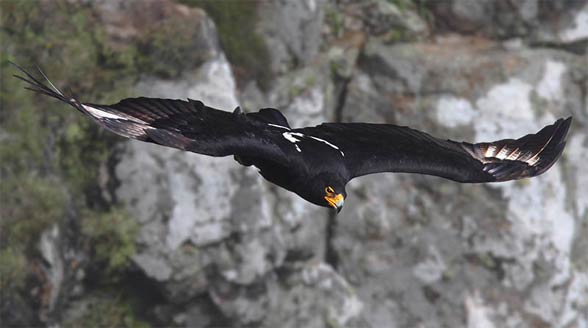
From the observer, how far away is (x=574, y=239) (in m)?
15.6

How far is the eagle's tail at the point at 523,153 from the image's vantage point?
9.35 meters

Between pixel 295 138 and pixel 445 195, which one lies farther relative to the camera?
pixel 445 195

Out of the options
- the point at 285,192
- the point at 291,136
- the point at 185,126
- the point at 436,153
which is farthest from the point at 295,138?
the point at 285,192

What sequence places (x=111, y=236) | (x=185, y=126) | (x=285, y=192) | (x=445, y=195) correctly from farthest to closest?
(x=445, y=195) → (x=285, y=192) → (x=111, y=236) → (x=185, y=126)

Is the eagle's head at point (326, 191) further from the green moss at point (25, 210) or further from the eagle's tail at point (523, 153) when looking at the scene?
the green moss at point (25, 210)

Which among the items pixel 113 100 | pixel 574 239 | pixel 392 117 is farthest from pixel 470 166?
pixel 574 239

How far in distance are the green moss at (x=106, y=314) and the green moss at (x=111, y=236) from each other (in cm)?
41

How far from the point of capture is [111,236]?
1248 cm

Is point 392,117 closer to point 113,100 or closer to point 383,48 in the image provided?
point 383,48

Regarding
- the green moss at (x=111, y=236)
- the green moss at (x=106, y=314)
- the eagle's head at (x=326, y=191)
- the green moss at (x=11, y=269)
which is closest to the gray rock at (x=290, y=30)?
the green moss at (x=111, y=236)

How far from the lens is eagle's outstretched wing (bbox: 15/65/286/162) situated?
22.9 ft

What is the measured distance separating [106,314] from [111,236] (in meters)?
0.94

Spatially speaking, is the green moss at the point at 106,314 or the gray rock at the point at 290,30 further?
the gray rock at the point at 290,30

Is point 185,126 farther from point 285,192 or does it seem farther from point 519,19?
point 519,19
